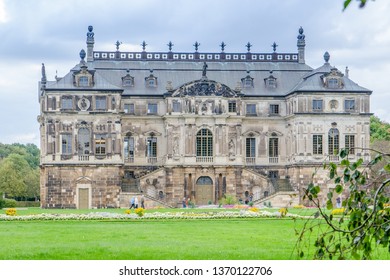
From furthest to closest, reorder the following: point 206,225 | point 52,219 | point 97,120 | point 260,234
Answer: point 97,120
point 52,219
point 206,225
point 260,234

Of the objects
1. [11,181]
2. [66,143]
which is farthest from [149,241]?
[11,181]

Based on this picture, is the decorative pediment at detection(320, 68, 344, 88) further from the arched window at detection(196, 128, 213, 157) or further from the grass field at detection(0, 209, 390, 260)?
the grass field at detection(0, 209, 390, 260)

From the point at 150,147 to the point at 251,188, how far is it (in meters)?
11.0

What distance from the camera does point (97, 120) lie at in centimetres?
8512

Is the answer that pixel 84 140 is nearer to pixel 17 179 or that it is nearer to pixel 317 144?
pixel 317 144

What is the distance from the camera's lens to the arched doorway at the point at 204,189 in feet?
286

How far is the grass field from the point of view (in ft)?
89.5

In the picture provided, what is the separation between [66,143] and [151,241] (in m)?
53.0

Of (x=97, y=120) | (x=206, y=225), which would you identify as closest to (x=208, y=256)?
(x=206, y=225)

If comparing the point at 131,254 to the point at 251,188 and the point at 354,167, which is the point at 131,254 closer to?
the point at 354,167

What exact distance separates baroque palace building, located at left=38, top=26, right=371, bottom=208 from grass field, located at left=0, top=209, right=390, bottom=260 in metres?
36.7

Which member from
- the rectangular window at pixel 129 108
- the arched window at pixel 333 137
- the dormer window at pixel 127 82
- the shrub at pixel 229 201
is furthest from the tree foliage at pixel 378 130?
the rectangular window at pixel 129 108

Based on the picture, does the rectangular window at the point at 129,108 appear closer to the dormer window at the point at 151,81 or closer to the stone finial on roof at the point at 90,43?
the dormer window at the point at 151,81

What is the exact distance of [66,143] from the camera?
3334 inches
